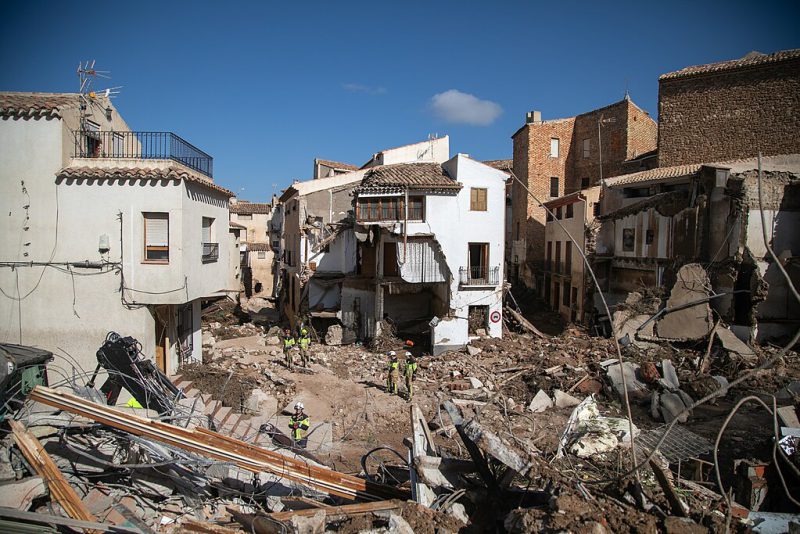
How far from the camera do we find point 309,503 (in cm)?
737

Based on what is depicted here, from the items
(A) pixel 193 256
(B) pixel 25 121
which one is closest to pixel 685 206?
(A) pixel 193 256

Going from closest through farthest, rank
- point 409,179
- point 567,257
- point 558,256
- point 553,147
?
point 409,179 < point 567,257 < point 558,256 < point 553,147

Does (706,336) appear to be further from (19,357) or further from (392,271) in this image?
(19,357)

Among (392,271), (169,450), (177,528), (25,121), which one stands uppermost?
(25,121)

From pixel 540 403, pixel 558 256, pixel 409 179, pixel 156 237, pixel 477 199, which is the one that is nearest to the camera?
pixel 156 237

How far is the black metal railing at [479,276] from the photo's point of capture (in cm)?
2372

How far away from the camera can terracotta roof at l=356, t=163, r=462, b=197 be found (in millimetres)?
23094

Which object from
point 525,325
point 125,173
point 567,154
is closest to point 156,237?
point 125,173

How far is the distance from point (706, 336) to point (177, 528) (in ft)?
60.2

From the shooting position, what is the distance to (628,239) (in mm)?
23969

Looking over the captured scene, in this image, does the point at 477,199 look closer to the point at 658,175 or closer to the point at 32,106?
the point at 658,175

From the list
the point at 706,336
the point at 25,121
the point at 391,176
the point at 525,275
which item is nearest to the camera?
the point at 25,121

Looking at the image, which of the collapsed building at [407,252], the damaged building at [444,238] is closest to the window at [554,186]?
the collapsed building at [407,252]

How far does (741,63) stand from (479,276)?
57.9 feet
